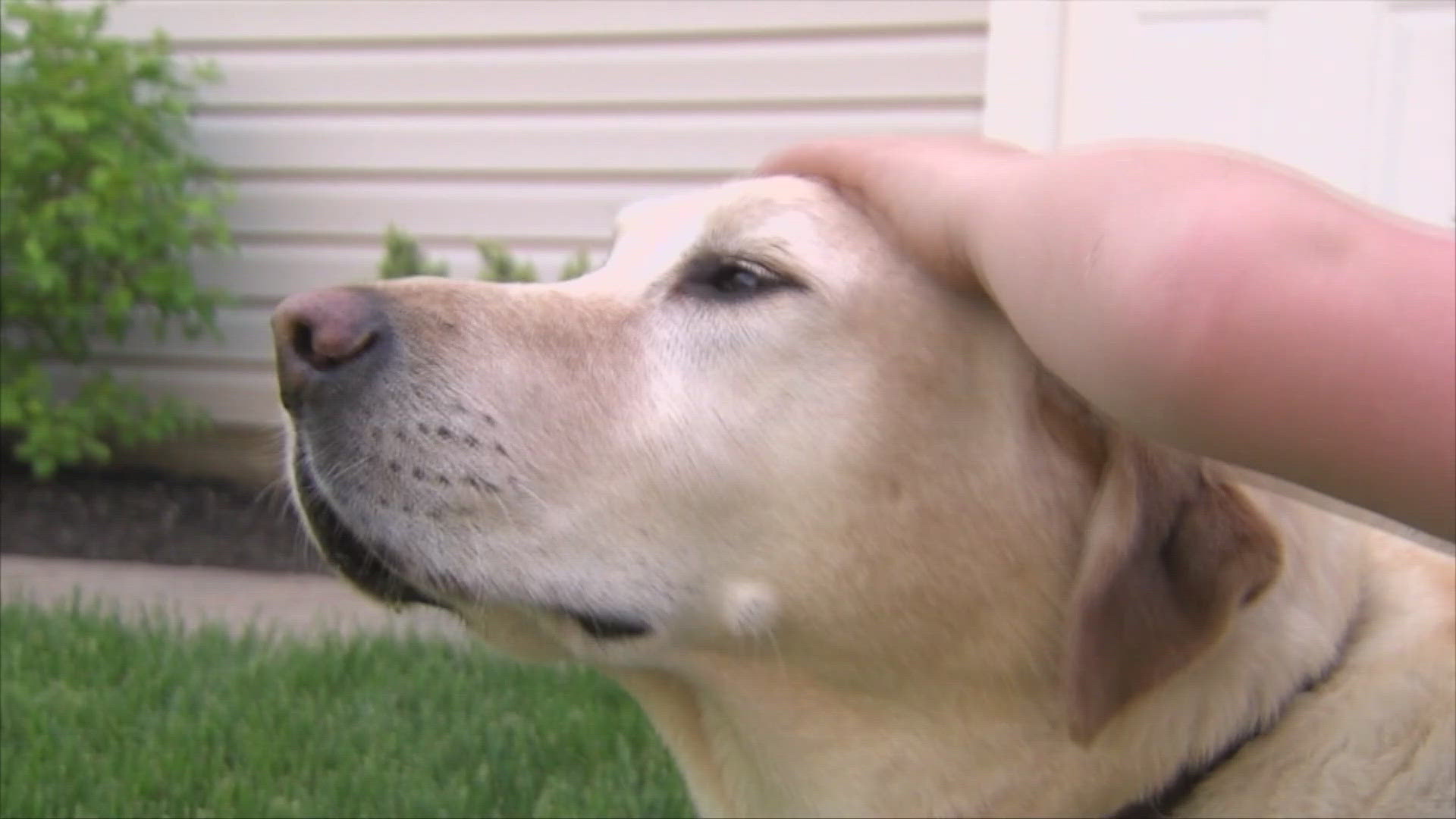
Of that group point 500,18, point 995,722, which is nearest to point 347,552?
point 995,722

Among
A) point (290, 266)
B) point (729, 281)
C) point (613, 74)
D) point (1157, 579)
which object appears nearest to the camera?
point (1157, 579)

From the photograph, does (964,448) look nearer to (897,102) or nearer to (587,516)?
(587,516)

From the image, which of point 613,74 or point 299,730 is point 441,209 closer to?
point 613,74

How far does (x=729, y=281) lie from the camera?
2.07 metres

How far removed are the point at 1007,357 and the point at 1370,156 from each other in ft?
9.85

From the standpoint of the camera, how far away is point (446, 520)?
6.09 feet

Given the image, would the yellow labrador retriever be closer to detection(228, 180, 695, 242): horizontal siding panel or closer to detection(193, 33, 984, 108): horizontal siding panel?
detection(193, 33, 984, 108): horizontal siding panel

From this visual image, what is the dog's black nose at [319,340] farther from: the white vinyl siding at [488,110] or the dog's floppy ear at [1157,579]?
the white vinyl siding at [488,110]

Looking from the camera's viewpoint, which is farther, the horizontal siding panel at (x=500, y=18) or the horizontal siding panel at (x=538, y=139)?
the horizontal siding panel at (x=538, y=139)

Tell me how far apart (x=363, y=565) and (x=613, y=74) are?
13.8 ft

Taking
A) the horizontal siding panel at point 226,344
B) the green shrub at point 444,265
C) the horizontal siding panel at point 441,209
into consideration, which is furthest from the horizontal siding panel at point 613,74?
the horizontal siding panel at point 226,344

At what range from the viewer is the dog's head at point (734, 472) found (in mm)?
1848

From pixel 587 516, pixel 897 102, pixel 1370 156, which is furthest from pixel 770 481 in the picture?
pixel 897 102

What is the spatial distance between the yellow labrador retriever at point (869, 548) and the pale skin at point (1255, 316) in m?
0.45
